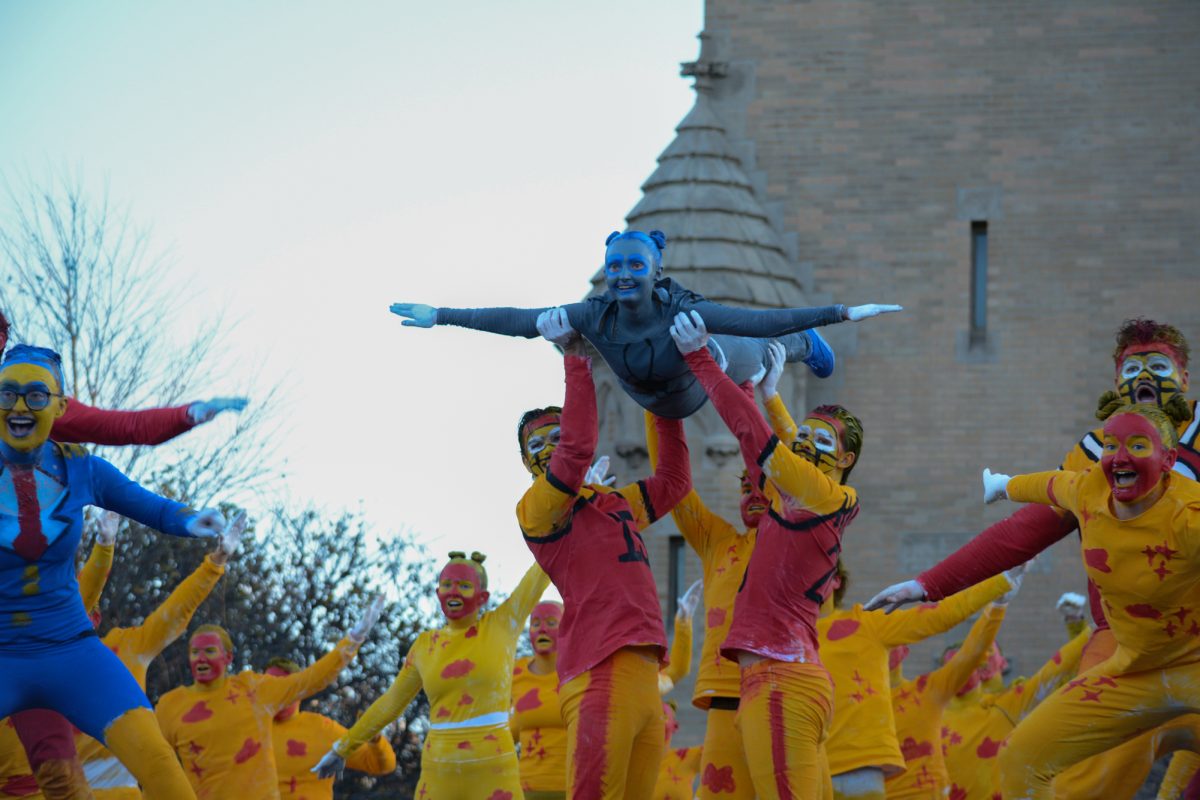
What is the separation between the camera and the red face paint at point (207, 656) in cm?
1328

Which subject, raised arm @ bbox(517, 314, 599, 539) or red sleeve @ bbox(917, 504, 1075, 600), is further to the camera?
red sleeve @ bbox(917, 504, 1075, 600)

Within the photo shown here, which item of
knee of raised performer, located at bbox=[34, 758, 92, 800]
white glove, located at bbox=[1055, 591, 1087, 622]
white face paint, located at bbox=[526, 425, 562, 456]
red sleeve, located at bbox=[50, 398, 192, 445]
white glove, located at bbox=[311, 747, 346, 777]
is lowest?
knee of raised performer, located at bbox=[34, 758, 92, 800]

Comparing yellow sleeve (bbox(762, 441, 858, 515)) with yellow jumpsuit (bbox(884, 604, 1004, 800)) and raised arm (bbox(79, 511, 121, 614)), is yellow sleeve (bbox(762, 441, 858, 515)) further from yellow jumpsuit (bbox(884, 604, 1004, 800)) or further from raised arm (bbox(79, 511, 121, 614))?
raised arm (bbox(79, 511, 121, 614))

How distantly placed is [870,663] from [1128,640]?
8.20 ft

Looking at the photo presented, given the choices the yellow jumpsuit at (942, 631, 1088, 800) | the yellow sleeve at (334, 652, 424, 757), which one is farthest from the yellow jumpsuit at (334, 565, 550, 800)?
the yellow jumpsuit at (942, 631, 1088, 800)

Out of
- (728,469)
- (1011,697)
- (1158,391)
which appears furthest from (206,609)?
(1158,391)

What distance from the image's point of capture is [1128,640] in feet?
29.4

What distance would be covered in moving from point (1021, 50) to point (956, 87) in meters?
0.82

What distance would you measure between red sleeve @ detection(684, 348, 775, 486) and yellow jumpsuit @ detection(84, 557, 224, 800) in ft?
12.3

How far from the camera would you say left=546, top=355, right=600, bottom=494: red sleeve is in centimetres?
900

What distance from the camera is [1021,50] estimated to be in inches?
894

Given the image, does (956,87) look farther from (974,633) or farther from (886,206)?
(974,633)

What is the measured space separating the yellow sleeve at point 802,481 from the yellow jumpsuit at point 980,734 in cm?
567

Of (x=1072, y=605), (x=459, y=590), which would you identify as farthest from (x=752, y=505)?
(x=1072, y=605)
